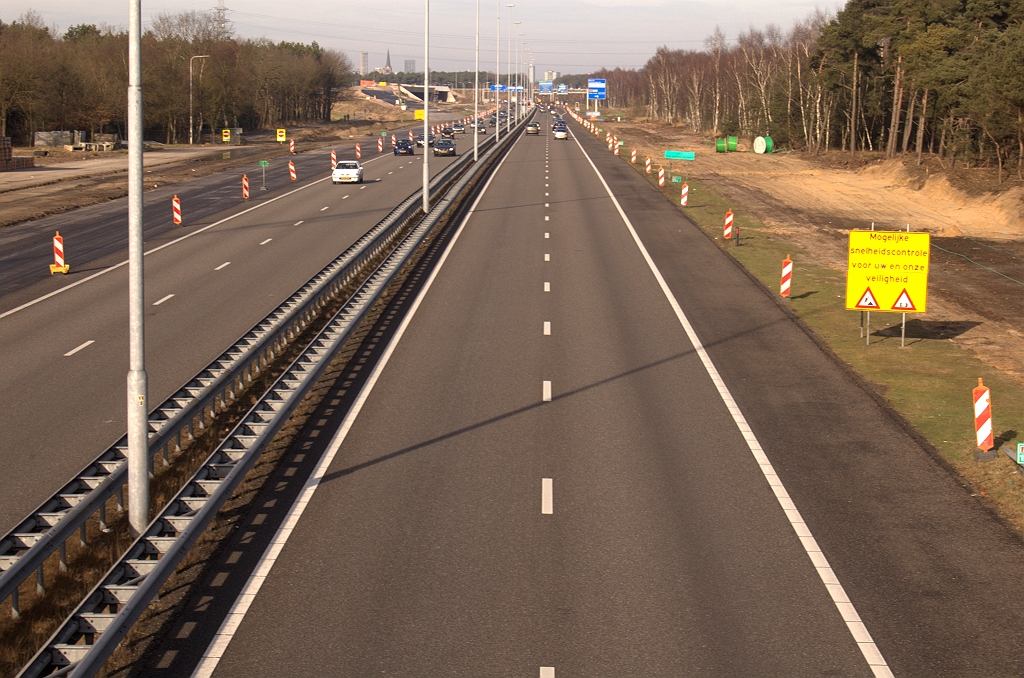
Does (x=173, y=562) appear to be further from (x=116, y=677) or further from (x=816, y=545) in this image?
(x=816, y=545)

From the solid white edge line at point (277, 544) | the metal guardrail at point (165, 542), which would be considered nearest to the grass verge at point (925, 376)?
the solid white edge line at point (277, 544)

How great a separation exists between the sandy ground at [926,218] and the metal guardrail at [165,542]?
1434 cm

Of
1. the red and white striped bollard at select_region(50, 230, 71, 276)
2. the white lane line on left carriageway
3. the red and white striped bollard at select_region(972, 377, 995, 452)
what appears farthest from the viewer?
the red and white striped bollard at select_region(50, 230, 71, 276)

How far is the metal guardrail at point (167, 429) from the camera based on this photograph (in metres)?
10.6

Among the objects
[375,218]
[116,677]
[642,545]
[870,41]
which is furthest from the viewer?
[870,41]

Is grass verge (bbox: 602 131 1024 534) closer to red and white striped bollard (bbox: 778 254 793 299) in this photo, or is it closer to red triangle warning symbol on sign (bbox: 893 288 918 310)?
red and white striped bollard (bbox: 778 254 793 299)

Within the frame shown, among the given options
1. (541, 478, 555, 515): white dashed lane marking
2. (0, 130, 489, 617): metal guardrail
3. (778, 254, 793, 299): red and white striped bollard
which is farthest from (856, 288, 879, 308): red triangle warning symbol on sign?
(0, 130, 489, 617): metal guardrail

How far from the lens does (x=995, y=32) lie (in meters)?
58.4

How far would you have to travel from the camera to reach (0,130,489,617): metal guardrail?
1059 centimetres

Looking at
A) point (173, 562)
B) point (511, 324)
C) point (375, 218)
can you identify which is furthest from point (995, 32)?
point (173, 562)

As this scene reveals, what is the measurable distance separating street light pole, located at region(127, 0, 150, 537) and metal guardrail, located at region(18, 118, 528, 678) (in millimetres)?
427

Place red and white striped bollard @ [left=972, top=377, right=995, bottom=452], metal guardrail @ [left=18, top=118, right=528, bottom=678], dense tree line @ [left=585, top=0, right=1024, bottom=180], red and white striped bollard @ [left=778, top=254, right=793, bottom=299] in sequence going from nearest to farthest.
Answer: metal guardrail @ [left=18, top=118, right=528, bottom=678] → red and white striped bollard @ [left=972, top=377, right=995, bottom=452] → red and white striped bollard @ [left=778, top=254, right=793, bottom=299] → dense tree line @ [left=585, top=0, right=1024, bottom=180]

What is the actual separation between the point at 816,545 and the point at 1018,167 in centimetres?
5164

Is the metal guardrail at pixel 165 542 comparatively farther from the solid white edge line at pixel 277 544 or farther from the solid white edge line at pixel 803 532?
the solid white edge line at pixel 803 532
